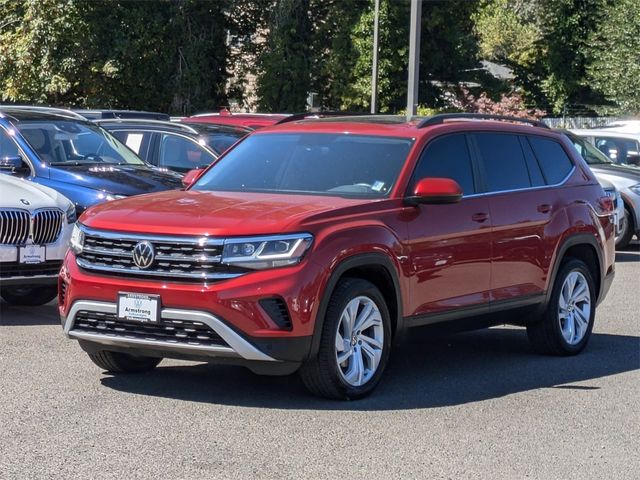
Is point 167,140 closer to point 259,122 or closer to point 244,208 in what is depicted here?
point 259,122

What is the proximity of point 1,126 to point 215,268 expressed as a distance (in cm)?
615

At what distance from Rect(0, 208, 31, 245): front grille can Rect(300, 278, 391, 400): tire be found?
3.95 meters

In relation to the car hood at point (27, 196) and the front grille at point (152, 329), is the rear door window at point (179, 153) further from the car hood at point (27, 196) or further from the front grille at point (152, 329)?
the front grille at point (152, 329)

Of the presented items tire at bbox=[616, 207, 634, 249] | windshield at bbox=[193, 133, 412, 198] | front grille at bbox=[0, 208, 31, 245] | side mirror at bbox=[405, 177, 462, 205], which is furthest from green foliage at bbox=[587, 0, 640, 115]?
side mirror at bbox=[405, 177, 462, 205]

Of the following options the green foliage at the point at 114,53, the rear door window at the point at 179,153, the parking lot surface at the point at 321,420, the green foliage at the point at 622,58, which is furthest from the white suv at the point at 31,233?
the green foliage at the point at 622,58

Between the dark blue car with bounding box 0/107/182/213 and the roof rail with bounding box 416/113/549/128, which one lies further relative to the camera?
the dark blue car with bounding box 0/107/182/213

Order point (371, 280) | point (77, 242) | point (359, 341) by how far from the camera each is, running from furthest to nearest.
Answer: point (371, 280) < point (77, 242) < point (359, 341)

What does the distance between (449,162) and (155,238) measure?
2424mm

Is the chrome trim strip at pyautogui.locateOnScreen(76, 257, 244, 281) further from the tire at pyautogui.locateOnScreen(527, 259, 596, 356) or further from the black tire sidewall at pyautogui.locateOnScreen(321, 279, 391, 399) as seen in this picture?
the tire at pyautogui.locateOnScreen(527, 259, 596, 356)

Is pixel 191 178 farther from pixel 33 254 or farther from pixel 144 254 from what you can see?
pixel 33 254

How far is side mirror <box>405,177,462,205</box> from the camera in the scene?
26.2 feet

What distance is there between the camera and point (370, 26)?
3956cm

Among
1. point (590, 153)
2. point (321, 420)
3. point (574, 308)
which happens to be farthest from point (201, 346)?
point (590, 153)

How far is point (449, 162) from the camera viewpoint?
8.73 meters
